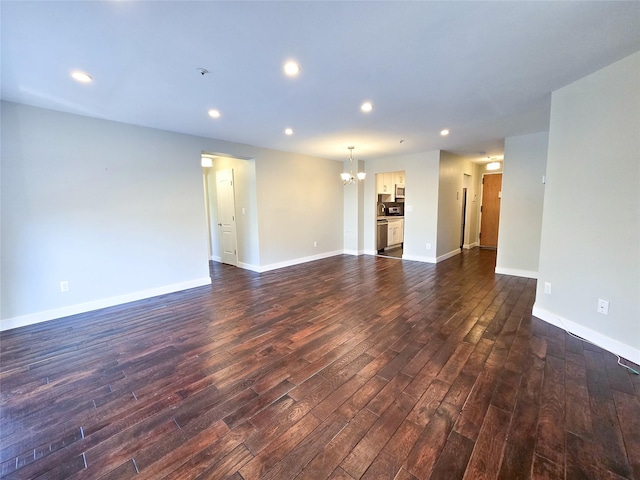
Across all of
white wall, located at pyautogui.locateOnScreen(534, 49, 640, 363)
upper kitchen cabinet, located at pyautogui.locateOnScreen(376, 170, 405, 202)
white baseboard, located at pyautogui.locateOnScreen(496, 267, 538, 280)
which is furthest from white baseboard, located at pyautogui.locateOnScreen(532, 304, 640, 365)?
upper kitchen cabinet, located at pyautogui.locateOnScreen(376, 170, 405, 202)

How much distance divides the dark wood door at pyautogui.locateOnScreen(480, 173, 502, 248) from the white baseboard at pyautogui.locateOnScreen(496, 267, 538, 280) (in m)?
2.98

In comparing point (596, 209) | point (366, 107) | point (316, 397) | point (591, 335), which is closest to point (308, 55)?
point (366, 107)

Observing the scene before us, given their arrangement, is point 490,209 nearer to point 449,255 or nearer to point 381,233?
point 449,255

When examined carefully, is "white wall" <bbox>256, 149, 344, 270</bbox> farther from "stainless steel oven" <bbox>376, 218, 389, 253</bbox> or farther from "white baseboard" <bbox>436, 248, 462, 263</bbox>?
"white baseboard" <bbox>436, 248, 462, 263</bbox>

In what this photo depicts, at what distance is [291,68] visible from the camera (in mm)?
2309

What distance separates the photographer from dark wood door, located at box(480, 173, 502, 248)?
7.57 metres

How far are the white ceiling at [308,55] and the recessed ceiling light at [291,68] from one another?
0.23 feet

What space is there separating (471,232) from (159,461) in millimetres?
8739

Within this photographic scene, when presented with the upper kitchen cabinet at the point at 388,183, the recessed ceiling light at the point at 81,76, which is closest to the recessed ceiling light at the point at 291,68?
the recessed ceiling light at the point at 81,76

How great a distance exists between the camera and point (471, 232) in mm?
8094

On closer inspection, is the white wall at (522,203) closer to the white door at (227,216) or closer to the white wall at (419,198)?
the white wall at (419,198)

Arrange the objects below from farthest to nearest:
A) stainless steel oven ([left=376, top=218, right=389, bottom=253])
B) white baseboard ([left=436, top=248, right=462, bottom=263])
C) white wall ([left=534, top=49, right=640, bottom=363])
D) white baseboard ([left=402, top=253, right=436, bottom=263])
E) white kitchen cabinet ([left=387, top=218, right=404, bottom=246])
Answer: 1. white kitchen cabinet ([left=387, top=218, right=404, bottom=246])
2. stainless steel oven ([left=376, top=218, right=389, bottom=253])
3. white baseboard ([left=436, top=248, right=462, bottom=263])
4. white baseboard ([left=402, top=253, right=436, bottom=263])
5. white wall ([left=534, top=49, right=640, bottom=363])

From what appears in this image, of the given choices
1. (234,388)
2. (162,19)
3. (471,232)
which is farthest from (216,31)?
(471,232)

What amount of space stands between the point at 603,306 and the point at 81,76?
206 inches
